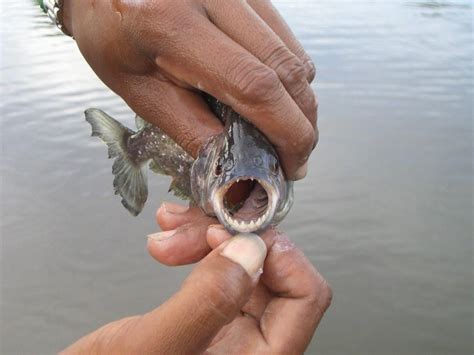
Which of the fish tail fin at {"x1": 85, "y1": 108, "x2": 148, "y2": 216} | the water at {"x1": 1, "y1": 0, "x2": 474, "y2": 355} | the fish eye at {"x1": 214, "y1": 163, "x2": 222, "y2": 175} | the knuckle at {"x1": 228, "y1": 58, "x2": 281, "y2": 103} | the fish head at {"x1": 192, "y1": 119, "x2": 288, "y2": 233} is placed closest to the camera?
the knuckle at {"x1": 228, "y1": 58, "x2": 281, "y2": 103}

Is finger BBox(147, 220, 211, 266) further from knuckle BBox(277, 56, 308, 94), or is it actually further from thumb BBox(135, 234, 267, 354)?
knuckle BBox(277, 56, 308, 94)

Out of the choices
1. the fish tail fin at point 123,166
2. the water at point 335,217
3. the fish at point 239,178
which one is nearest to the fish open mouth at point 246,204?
the fish at point 239,178

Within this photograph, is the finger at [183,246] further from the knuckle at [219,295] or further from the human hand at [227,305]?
the knuckle at [219,295]

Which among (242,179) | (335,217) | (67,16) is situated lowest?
(335,217)

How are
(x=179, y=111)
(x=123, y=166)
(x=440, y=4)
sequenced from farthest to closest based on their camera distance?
(x=440, y=4)
(x=123, y=166)
(x=179, y=111)

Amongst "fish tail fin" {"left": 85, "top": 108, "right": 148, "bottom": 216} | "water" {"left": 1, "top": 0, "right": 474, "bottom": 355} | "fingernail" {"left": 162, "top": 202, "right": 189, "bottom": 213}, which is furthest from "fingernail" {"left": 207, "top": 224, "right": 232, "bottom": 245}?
"water" {"left": 1, "top": 0, "right": 474, "bottom": 355}

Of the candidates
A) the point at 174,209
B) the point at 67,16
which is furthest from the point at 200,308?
the point at 67,16

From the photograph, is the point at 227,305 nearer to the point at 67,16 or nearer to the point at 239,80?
the point at 239,80
